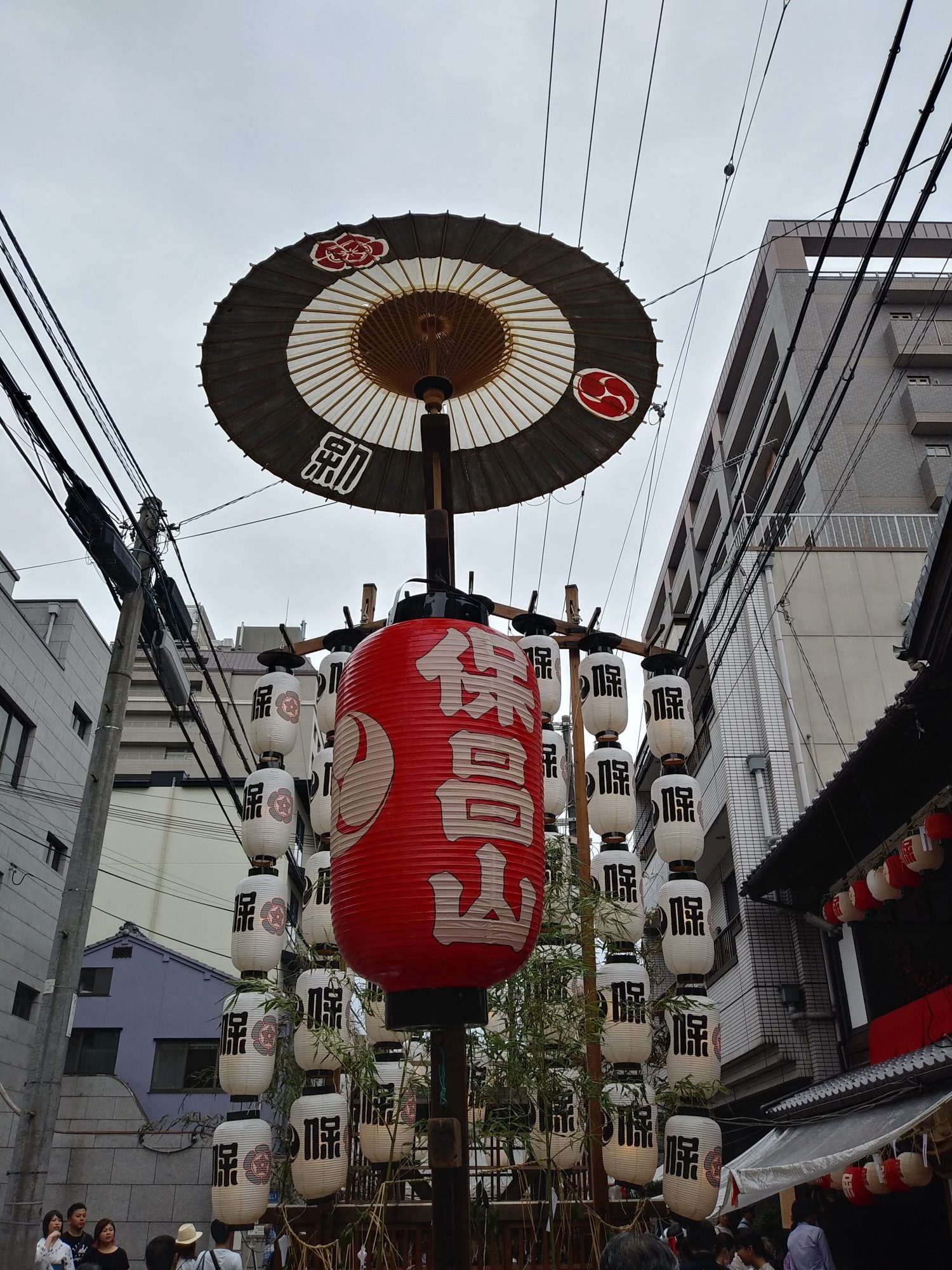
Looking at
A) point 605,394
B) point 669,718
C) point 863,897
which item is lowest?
point 863,897

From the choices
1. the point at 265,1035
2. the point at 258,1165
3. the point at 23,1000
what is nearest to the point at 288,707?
the point at 265,1035

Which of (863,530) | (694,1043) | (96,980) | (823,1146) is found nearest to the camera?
(694,1043)

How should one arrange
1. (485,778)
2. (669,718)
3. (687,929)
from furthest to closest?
(669,718) → (687,929) → (485,778)

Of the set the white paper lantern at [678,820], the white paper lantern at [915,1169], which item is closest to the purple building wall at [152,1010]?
the white paper lantern at [678,820]

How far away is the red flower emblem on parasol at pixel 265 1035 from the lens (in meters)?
9.98

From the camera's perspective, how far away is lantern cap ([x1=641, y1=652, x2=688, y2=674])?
1078 centimetres

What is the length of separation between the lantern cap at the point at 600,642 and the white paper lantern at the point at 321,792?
325cm

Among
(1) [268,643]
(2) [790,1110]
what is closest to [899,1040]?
(2) [790,1110]

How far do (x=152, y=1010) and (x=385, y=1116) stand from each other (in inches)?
683

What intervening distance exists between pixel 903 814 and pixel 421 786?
10.3 meters

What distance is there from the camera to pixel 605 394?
748 centimetres

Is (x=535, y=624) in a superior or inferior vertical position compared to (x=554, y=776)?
superior

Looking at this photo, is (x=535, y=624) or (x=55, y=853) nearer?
(x=535, y=624)

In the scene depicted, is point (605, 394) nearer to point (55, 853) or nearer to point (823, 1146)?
point (823, 1146)
